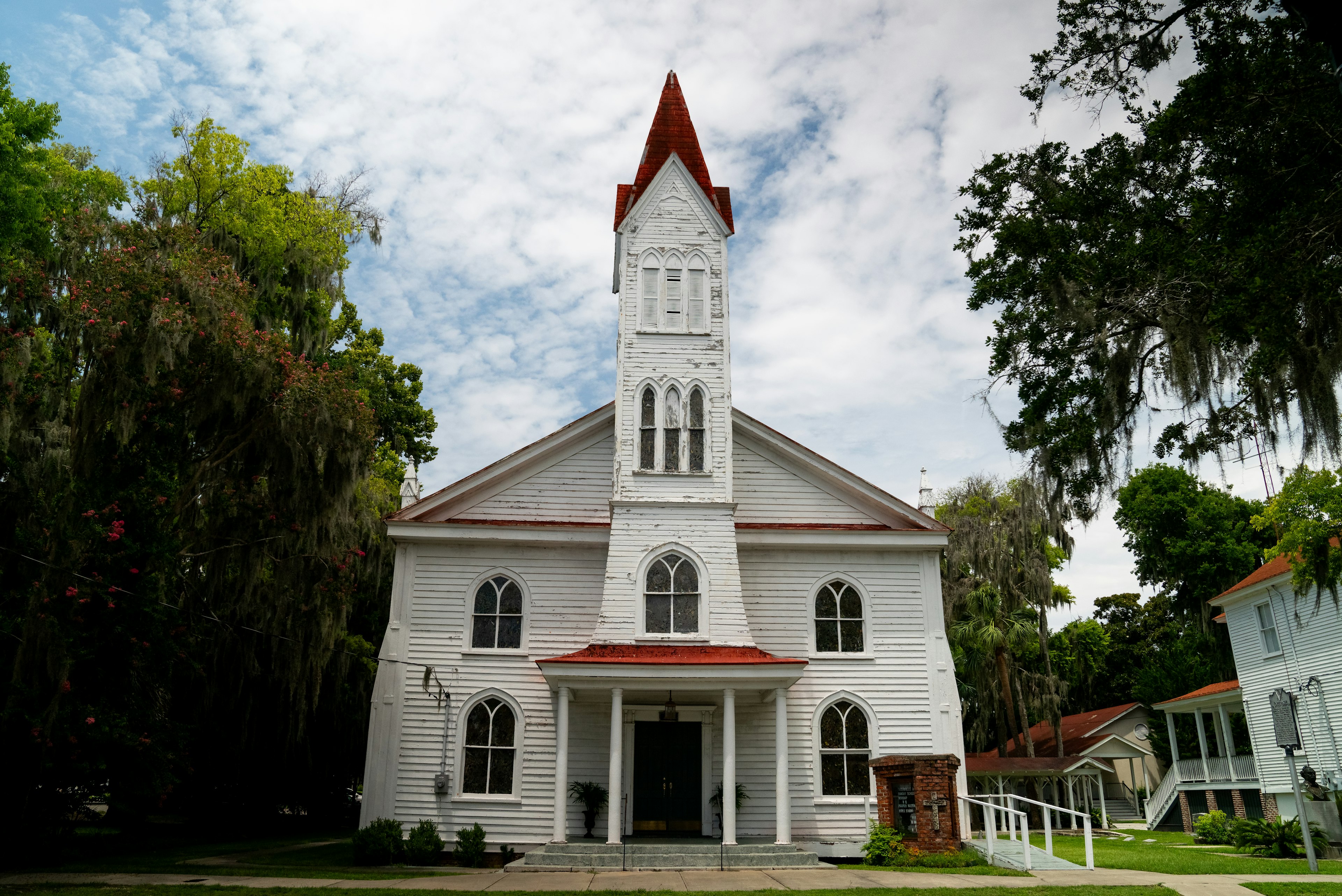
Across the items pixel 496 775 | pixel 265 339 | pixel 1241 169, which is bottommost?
pixel 496 775

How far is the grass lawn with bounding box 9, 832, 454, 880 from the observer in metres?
13.1

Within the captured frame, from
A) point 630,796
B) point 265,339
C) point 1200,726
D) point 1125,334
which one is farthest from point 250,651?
point 1200,726

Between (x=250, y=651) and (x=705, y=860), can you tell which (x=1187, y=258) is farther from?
(x=250, y=651)

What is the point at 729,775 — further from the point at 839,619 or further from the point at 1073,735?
the point at 1073,735

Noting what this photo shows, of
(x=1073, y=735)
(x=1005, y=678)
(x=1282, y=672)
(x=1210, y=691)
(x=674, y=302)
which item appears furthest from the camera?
(x=1073, y=735)

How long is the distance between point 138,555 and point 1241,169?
49.7 feet

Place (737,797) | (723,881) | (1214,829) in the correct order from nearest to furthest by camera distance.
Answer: (723,881)
(737,797)
(1214,829)

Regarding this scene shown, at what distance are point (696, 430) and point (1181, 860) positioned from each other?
37.7 ft

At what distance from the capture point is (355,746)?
2352 centimetres

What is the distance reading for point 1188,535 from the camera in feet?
118

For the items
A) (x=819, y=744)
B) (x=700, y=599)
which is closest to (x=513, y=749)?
(x=700, y=599)

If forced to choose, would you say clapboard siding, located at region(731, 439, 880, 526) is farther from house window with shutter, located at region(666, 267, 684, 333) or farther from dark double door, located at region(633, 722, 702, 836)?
dark double door, located at region(633, 722, 702, 836)

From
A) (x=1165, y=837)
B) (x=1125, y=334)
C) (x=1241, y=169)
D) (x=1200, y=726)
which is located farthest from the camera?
(x=1200, y=726)

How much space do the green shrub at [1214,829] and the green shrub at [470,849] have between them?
15645 mm
